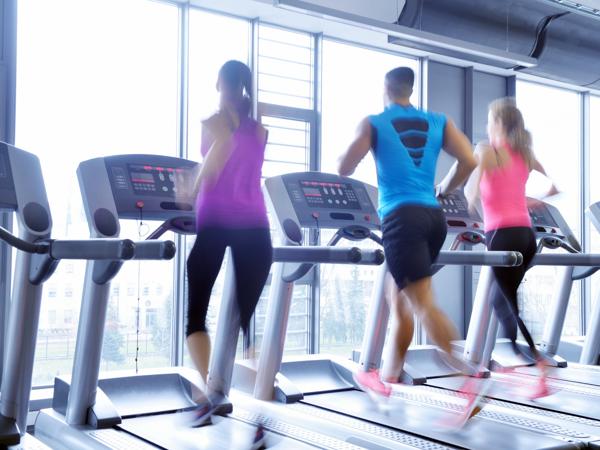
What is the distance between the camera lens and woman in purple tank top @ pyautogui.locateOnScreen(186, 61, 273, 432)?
260cm

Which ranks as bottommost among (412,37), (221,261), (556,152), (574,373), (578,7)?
(574,373)

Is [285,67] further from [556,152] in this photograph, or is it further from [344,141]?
[556,152]

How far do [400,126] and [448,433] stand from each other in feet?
4.15

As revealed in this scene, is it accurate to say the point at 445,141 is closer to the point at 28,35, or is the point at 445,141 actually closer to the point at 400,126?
the point at 400,126

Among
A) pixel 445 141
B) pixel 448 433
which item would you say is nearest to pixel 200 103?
pixel 445 141

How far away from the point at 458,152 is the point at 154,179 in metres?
1.26

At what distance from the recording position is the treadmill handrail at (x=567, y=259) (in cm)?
413

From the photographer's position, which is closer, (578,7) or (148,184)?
(148,184)

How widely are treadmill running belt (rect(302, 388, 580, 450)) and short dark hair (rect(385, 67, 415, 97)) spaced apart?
138cm

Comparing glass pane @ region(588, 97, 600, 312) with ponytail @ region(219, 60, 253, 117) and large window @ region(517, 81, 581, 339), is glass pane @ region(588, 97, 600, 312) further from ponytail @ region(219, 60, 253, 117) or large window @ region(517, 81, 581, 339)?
ponytail @ region(219, 60, 253, 117)

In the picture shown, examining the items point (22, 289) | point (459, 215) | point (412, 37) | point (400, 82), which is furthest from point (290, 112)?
point (22, 289)

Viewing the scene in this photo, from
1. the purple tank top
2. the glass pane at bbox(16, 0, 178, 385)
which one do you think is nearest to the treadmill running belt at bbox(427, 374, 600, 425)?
the purple tank top

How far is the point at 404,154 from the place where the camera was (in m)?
2.81

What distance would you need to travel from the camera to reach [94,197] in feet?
9.52
